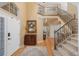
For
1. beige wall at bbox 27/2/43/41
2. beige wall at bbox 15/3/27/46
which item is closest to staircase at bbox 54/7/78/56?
beige wall at bbox 27/2/43/41

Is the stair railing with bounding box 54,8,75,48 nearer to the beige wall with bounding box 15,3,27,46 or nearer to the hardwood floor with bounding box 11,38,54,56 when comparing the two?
the hardwood floor with bounding box 11,38,54,56

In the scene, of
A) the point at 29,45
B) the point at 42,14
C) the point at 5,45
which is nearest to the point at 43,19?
the point at 42,14

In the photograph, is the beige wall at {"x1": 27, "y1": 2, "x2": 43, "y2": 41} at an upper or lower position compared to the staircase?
upper

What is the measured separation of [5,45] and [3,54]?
0.13m

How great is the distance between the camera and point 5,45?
7.95 feet

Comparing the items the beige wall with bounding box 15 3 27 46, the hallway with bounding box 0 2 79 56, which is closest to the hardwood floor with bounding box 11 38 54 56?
the hallway with bounding box 0 2 79 56

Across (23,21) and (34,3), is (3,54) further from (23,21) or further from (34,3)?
(34,3)

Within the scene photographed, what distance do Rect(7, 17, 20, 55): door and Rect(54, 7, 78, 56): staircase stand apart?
59 centimetres

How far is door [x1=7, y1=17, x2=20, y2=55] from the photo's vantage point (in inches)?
96.3

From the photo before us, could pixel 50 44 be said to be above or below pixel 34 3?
below

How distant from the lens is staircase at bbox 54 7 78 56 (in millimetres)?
2436

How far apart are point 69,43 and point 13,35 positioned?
2.78 ft

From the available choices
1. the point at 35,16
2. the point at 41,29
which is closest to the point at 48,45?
the point at 41,29

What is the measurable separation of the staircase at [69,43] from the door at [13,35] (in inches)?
23.2
